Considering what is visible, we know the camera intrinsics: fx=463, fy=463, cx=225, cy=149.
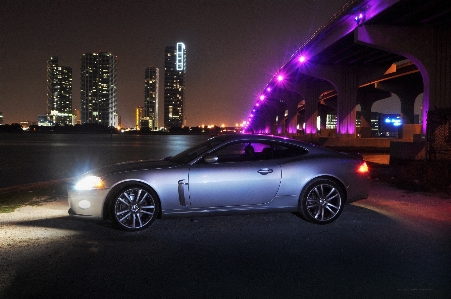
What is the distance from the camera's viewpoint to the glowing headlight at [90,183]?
6.78 m

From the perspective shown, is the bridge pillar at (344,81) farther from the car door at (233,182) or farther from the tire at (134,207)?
the tire at (134,207)

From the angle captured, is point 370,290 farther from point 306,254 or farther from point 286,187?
point 286,187

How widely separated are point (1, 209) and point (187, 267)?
508 cm

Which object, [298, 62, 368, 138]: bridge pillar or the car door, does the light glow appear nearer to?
the car door

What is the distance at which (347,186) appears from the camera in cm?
752

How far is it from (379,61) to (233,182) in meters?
36.8

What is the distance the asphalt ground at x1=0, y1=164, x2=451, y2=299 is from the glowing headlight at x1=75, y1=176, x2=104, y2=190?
1.97ft

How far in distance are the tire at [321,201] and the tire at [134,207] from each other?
7.61 feet

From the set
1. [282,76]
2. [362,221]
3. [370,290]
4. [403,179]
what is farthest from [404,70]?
[370,290]

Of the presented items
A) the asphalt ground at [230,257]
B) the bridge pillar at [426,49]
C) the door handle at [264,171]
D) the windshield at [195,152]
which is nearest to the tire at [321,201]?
the asphalt ground at [230,257]

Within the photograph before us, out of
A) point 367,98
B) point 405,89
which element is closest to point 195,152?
point 405,89

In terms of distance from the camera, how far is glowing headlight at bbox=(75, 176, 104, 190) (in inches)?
267

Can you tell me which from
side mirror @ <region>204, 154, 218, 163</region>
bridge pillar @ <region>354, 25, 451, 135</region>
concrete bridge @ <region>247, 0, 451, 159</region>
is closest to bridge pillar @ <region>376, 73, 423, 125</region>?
concrete bridge @ <region>247, 0, 451, 159</region>

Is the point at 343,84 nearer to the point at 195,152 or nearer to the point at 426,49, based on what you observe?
the point at 426,49
